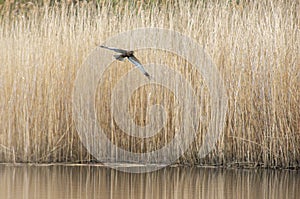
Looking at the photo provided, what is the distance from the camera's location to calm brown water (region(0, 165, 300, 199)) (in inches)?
273

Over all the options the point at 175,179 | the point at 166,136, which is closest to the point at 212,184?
the point at 175,179

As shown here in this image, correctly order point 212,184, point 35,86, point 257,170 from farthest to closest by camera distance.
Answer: point 35,86
point 257,170
point 212,184

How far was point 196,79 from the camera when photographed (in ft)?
28.1

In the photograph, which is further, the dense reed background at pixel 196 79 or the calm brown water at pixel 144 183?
the dense reed background at pixel 196 79

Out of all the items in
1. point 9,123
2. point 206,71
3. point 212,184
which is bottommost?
point 212,184

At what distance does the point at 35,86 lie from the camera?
8867 mm

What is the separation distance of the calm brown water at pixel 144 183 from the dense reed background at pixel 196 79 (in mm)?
259

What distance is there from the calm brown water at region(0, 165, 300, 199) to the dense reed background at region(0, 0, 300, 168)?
259mm

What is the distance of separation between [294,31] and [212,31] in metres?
0.89

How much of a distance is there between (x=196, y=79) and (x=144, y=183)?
4.80 ft

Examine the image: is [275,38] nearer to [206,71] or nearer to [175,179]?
[206,71]

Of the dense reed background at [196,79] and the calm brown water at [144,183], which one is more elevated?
the dense reed background at [196,79]

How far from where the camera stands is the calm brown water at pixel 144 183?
22.8 feet

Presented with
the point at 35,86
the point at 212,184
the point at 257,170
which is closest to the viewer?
the point at 212,184
